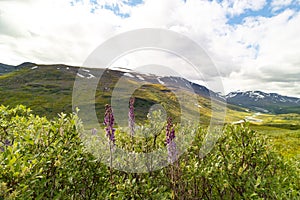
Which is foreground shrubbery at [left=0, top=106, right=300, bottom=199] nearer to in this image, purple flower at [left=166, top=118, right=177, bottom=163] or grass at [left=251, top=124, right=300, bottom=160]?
purple flower at [left=166, top=118, right=177, bottom=163]

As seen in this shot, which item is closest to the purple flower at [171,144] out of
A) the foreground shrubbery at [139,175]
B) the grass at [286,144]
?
the foreground shrubbery at [139,175]

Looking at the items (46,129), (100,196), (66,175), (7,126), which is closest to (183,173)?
(100,196)

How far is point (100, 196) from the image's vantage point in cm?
568

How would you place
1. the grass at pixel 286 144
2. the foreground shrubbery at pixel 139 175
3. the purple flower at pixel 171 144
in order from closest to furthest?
the foreground shrubbery at pixel 139 175 < the purple flower at pixel 171 144 < the grass at pixel 286 144

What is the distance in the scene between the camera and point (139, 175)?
6.67 metres

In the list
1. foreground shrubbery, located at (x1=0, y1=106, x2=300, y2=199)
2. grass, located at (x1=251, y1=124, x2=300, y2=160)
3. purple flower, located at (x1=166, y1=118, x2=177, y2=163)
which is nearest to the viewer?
foreground shrubbery, located at (x1=0, y1=106, x2=300, y2=199)

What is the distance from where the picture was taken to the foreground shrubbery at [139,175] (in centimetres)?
513

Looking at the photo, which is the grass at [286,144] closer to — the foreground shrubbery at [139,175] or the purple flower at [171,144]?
the foreground shrubbery at [139,175]

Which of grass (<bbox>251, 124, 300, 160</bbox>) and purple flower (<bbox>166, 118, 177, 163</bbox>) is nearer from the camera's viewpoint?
purple flower (<bbox>166, 118, 177, 163</bbox>)

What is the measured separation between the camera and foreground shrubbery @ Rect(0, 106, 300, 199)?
202 inches

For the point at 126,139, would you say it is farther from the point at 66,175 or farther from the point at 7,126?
the point at 7,126

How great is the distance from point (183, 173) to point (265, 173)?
2621mm

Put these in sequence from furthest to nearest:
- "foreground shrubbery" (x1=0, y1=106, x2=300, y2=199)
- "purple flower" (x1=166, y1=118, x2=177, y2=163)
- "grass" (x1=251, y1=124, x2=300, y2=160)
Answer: "grass" (x1=251, y1=124, x2=300, y2=160)
"purple flower" (x1=166, y1=118, x2=177, y2=163)
"foreground shrubbery" (x1=0, y1=106, x2=300, y2=199)

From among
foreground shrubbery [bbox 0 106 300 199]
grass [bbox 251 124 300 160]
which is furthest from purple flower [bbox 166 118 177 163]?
grass [bbox 251 124 300 160]
